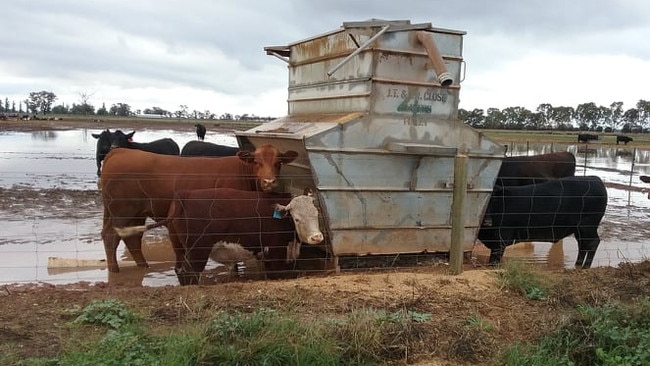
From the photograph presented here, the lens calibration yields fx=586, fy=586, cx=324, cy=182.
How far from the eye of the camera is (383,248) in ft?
25.5

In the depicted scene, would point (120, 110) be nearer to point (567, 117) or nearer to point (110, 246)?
point (567, 117)

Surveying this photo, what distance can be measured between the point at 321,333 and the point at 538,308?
7.97ft

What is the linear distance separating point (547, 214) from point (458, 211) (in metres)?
3.15

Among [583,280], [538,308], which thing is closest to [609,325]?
[538,308]

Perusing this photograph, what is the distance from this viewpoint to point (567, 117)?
104688 mm

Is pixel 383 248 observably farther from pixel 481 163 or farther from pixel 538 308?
pixel 538 308

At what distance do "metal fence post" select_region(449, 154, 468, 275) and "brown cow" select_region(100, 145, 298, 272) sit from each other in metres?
3.00

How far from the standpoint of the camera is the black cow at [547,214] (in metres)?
9.01

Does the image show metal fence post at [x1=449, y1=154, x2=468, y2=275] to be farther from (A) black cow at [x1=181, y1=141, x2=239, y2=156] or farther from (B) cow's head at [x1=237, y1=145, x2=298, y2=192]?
(A) black cow at [x1=181, y1=141, x2=239, y2=156]

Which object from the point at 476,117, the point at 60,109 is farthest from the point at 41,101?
the point at 476,117

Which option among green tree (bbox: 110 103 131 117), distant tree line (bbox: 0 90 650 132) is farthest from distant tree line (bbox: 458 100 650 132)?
green tree (bbox: 110 103 131 117)

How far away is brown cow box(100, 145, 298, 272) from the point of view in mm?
8594

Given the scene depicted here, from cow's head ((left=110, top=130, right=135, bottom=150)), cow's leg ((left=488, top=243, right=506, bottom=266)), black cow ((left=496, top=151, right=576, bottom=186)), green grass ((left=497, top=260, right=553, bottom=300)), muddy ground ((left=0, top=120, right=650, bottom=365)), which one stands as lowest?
cow's leg ((left=488, top=243, right=506, bottom=266))

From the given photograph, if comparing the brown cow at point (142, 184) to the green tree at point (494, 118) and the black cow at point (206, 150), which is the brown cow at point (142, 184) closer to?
the black cow at point (206, 150)
